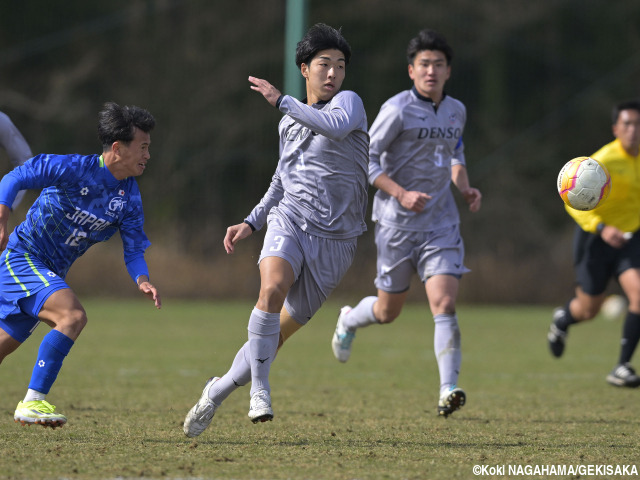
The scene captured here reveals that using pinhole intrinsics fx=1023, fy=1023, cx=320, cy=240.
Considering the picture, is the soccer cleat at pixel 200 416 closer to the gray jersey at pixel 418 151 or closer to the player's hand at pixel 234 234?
the player's hand at pixel 234 234

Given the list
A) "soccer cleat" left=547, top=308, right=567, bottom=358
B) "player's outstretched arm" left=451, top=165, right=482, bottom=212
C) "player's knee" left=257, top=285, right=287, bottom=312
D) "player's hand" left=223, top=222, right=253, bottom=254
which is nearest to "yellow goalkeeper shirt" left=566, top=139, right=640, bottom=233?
"soccer cleat" left=547, top=308, right=567, bottom=358

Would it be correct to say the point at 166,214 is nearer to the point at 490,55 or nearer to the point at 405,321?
the point at 405,321

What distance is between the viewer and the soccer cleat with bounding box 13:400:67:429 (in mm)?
4863

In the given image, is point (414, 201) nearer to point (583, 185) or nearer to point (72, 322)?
point (583, 185)

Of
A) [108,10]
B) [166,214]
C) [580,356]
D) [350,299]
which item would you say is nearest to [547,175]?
[350,299]

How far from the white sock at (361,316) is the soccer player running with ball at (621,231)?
73.6 inches

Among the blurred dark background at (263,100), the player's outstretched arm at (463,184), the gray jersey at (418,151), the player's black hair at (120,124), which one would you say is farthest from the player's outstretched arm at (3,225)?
the blurred dark background at (263,100)

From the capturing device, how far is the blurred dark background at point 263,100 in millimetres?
19391

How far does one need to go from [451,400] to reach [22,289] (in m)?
2.48

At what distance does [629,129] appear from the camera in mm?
8008

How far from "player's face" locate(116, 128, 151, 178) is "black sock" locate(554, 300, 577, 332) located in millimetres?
4787

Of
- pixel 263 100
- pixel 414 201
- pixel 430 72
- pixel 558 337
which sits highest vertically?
pixel 263 100

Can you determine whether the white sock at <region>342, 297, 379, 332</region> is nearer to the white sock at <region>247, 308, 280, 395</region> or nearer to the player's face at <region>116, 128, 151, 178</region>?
the white sock at <region>247, 308, 280, 395</region>

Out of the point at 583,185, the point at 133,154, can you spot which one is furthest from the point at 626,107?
the point at 133,154
